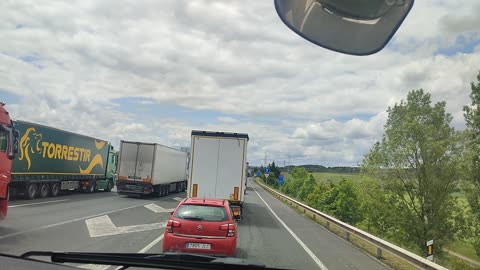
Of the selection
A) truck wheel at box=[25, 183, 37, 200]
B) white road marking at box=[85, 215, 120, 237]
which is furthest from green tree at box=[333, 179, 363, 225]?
white road marking at box=[85, 215, 120, 237]

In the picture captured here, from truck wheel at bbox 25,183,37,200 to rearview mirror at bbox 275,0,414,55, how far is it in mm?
24692

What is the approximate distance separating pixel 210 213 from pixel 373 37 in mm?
8140

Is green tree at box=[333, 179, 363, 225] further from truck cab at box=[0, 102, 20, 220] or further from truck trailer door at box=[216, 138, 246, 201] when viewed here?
truck cab at box=[0, 102, 20, 220]

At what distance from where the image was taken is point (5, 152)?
12.9 meters

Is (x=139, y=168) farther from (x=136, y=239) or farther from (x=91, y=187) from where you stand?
(x=136, y=239)

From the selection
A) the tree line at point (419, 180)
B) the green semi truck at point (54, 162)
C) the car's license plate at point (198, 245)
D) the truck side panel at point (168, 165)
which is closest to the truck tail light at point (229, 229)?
the car's license plate at point (198, 245)

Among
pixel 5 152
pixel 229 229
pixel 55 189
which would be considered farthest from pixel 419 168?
pixel 5 152

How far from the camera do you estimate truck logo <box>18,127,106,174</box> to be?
23.6 meters

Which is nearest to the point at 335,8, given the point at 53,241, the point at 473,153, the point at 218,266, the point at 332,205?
the point at 218,266

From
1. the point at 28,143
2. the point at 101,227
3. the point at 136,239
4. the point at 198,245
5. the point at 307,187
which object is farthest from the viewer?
the point at 307,187

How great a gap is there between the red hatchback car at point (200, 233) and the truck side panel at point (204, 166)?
9.43 m

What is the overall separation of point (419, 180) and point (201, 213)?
32.3 meters

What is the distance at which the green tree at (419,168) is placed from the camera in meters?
36.8

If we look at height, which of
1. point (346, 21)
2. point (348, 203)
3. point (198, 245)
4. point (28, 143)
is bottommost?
point (198, 245)
